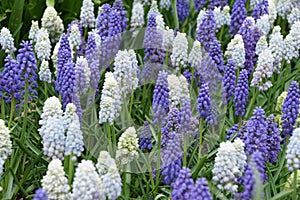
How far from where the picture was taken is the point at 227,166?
14.3 ft

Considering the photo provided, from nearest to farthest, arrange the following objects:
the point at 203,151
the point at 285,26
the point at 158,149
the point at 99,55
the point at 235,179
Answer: the point at 235,179
the point at 158,149
the point at 203,151
the point at 99,55
the point at 285,26

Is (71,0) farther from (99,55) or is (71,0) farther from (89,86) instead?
(89,86)

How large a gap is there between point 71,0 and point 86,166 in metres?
4.73

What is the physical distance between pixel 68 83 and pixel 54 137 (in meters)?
1.02

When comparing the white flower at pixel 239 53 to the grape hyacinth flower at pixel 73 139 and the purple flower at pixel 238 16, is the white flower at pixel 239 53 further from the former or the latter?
the grape hyacinth flower at pixel 73 139

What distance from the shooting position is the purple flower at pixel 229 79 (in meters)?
5.83

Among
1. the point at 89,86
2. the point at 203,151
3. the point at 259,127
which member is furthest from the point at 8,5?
the point at 259,127

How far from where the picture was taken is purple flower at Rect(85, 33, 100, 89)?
19.8ft

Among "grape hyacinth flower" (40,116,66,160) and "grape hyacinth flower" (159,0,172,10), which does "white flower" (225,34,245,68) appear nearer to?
"grape hyacinth flower" (159,0,172,10)

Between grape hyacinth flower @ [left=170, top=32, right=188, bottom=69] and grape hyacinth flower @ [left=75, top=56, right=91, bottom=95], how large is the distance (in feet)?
3.20

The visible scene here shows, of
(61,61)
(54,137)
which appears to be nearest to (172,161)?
(54,137)

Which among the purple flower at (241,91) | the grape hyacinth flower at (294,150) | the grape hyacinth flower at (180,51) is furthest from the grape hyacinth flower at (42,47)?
the grape hyacinth flower at (294,150)

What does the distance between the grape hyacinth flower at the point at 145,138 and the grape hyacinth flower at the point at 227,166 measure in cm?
115

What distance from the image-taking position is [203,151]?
5.83 meters
